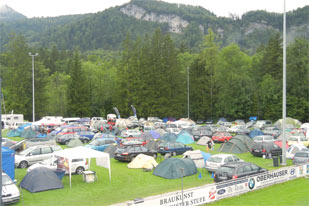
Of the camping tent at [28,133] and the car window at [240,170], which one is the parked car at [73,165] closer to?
the car window at [240,170]

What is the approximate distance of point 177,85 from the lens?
65000 millimetres

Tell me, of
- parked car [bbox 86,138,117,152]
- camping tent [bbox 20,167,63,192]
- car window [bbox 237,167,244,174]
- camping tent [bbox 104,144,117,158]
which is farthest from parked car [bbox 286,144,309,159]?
camping tent [bbox 20,167,63,192]

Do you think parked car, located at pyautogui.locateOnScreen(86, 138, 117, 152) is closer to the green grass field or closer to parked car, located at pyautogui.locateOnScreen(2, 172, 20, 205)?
the green grass field

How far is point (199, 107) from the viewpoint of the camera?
64625 mm

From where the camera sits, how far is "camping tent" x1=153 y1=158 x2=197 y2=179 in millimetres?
17781

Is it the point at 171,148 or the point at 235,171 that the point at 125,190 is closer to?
the point at 235,171

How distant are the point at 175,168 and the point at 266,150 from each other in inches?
377

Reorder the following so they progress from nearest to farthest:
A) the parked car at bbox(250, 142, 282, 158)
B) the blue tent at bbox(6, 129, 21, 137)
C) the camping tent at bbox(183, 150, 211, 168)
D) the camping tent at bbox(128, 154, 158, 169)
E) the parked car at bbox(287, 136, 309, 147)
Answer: the camping tent at bbox(128, 154, 158, 169) → the camping tent at bbox(183, 150, 211, 168) → the parked car at bbox(250, 142, 282, 158) → the parked car at bbox(287, 136, 309, 147) → the blue tent at bbox(6, 129, 21, 137)

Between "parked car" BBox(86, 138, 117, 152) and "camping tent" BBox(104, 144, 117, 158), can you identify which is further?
"parked car" BBox(86, 138, 117, 152)

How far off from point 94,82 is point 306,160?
59706mm

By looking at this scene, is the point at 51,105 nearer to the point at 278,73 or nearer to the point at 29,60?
the point at 29,60

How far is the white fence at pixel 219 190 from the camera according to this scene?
38.1 ft

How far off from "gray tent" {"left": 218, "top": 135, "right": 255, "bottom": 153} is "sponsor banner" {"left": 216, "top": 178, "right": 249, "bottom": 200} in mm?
11133

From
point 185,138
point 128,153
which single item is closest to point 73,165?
point 128,153
